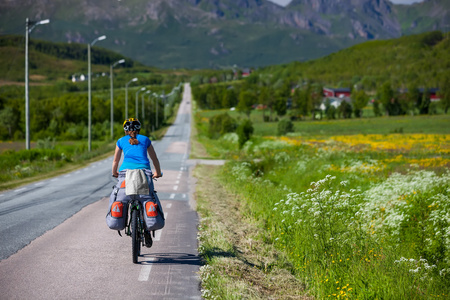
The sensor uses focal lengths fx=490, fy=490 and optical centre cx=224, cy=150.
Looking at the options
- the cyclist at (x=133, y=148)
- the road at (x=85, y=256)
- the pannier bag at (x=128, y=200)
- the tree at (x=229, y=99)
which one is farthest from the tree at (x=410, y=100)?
the pannier bag at (x=128, y=200)

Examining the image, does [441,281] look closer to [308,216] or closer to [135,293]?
[308,216]

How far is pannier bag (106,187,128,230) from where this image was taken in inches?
301

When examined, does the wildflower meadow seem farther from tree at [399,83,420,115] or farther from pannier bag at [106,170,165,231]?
tree at [399,83,420,115]

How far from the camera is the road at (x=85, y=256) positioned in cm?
641

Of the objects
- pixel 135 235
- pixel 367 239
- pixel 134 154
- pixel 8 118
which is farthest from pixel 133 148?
pixel 8 118

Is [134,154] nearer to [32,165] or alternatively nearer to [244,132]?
[32,165]

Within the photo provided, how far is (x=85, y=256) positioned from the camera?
8.15 metres

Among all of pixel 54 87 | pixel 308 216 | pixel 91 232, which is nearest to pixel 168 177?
pixel 91 232

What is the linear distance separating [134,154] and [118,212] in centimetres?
95

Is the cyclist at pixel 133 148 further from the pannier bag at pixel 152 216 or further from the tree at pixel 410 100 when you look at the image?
the tree at pixel 410 100

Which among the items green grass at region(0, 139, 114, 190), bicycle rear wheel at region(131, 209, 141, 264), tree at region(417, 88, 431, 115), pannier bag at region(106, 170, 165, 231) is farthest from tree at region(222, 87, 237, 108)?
bicycle rear wheel at region(131, 209, 141, 264)

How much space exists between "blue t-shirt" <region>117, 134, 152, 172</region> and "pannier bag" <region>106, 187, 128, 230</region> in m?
0.44

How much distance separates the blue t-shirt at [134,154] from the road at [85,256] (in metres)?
1.57

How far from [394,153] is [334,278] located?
27.2 metres
